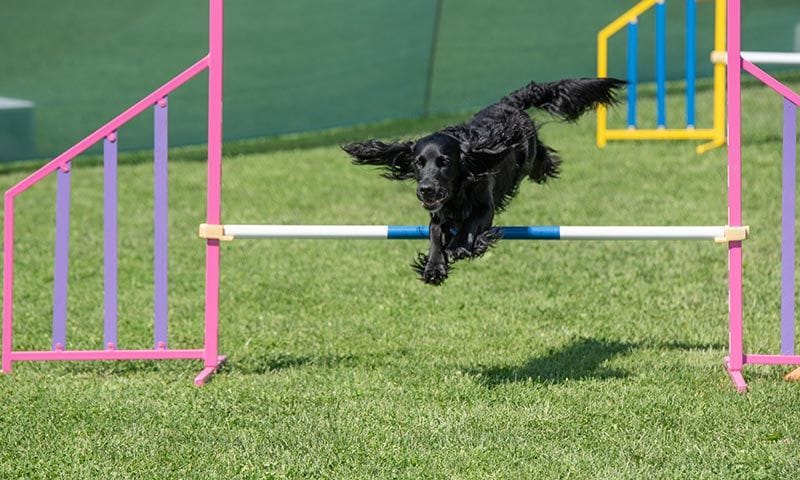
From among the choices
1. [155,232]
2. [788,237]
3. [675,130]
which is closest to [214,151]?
[155,232]

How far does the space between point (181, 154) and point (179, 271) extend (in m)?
4.63

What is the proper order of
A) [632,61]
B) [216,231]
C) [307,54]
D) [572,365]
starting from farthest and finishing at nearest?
[307,54] < [632,61] < [572,365] < [216,231]

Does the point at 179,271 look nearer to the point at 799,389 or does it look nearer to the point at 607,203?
the point at 607,203

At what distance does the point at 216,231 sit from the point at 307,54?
26.7 feet

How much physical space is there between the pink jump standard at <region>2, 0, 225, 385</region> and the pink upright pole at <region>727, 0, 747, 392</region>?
2.22m

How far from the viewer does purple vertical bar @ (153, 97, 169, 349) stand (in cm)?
564

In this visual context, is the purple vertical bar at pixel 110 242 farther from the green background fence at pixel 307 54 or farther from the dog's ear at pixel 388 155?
the green background fence at pixel 307 54

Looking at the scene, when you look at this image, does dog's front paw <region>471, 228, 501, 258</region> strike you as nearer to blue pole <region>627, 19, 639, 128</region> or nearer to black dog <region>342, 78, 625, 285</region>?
black dog <region>342, 78, 625, 285</region>

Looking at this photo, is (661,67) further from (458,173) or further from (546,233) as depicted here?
(458,173)

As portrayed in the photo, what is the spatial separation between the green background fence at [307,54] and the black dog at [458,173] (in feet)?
25.3

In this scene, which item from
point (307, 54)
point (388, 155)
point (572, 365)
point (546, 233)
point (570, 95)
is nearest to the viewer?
point (546, 233)

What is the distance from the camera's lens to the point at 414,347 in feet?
20.5

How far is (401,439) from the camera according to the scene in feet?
15.3

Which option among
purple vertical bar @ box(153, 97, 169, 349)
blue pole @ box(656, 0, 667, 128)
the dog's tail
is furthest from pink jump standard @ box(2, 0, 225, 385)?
blue pole @ box(656, 0, 667, 128)
